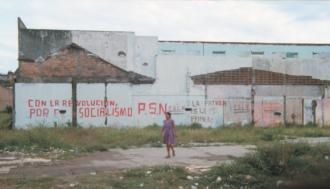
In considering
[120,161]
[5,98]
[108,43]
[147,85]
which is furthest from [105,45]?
[5,98]

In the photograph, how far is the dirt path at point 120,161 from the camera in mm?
13133

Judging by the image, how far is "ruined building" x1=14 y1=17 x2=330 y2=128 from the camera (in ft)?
98.9

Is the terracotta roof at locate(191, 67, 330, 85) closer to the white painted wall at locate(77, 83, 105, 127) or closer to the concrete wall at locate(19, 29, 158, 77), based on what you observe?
the concrete wall at locate(19, 29, 158, 77)

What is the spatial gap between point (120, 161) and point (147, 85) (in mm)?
16060

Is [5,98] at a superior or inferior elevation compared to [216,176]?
superior

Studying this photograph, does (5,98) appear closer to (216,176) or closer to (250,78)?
(250,78)

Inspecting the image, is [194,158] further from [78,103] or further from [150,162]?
[78,103]

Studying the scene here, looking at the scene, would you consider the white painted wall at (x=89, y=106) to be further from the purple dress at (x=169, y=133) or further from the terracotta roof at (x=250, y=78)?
the purple dress at (x=169, y=133)

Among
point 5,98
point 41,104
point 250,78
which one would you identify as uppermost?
point 250,78

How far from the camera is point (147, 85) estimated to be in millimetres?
31453

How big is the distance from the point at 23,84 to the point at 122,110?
5.92 metres

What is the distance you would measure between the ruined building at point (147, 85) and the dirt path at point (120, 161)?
Answer: 10.9 metres

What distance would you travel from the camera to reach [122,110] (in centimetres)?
3102

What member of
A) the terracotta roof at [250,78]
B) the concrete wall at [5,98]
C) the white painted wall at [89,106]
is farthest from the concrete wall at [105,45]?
the concrete wall at [5,98]
